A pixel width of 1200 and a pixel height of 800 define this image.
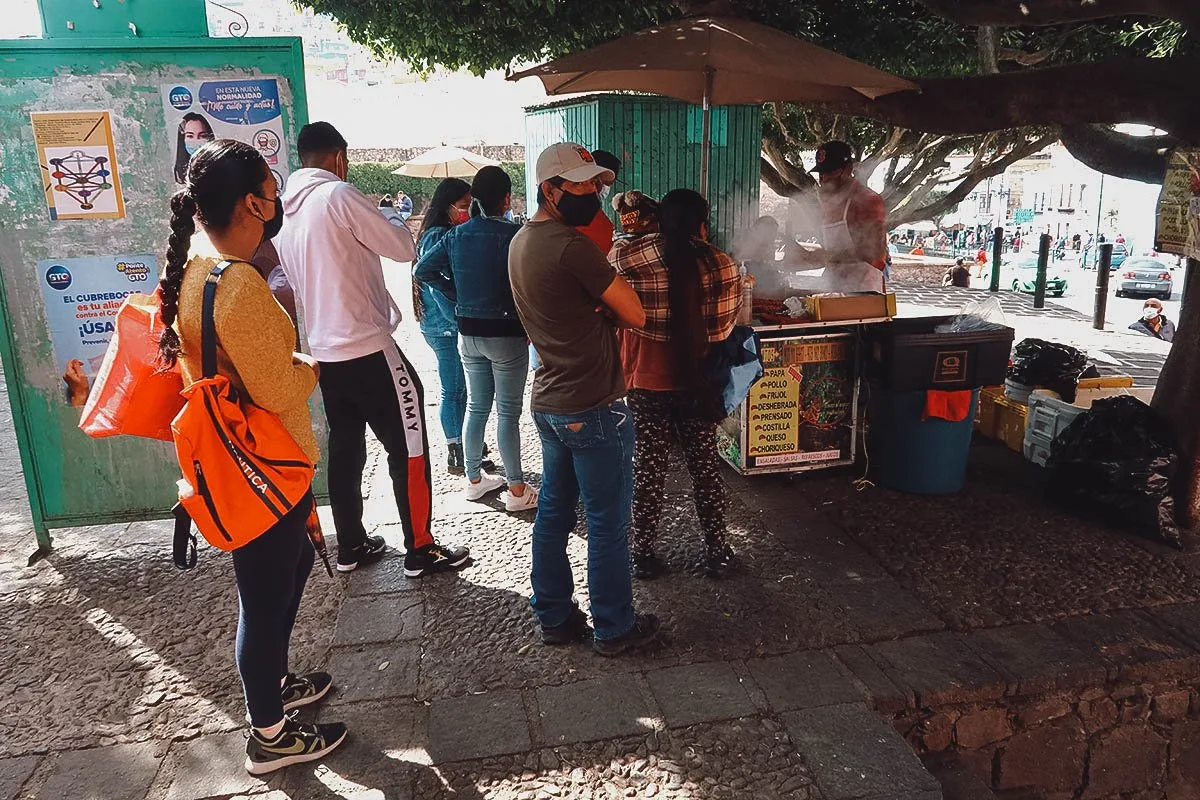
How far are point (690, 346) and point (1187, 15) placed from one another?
3.11m

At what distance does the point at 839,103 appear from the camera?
5.27 meters

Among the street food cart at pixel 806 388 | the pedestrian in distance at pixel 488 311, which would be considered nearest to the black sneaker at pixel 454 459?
the pedestrian in distance at pixel 488 311

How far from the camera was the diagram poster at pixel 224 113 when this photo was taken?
12.6 ft

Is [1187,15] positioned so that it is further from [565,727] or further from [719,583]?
[565,727]

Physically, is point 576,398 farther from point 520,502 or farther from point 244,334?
point 520,502

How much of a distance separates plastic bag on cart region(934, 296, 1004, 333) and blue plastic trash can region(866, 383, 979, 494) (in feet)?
1.27

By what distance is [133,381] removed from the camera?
2406 millimetres

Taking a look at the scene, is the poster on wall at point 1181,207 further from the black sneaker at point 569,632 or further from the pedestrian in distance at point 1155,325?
the pedestrian in distance at point 1155,325

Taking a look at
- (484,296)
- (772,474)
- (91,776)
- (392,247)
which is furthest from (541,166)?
(772,474)

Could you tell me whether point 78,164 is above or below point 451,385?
above

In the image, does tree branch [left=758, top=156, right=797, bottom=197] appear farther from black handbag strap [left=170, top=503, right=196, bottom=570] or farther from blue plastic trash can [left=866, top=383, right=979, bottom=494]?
black handbag strap [left=170, top=503, right=196, bottom=570]

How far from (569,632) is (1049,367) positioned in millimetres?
4097

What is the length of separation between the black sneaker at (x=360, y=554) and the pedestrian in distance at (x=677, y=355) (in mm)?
1336

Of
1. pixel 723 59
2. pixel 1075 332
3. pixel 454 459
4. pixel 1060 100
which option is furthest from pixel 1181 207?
pixel 1075 332
